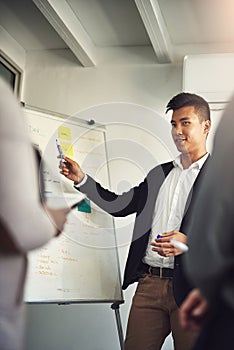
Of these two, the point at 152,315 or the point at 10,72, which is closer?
the point at 152,315

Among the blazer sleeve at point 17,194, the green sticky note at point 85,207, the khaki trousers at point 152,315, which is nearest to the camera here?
the blazer sleeve at point 17,194

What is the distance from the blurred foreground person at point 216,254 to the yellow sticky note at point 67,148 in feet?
8.77

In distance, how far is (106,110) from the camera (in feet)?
15.0

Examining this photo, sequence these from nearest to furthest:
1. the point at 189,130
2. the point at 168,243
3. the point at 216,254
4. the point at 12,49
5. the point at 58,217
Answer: the point at 216,254, the point at 58,217, the point at 168,243, the point at 189,130, the point at 12,49

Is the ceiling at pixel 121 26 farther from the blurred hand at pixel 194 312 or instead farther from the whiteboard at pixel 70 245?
the blurred hand at pixel 194 312

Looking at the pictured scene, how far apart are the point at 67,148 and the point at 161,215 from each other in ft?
3.35

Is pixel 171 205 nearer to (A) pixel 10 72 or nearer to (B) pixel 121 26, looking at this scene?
(B) pixel 121 26

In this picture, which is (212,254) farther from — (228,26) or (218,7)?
(228,26)

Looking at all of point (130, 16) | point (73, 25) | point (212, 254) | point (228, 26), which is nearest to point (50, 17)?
point (73, 25)

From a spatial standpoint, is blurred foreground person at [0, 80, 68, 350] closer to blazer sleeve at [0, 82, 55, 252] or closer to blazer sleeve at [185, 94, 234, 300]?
blazer sleeve at [0, 82, 55, 252]

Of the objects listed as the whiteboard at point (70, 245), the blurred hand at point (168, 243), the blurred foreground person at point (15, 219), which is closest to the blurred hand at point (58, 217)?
the blurred foreground person at point (15, 219)

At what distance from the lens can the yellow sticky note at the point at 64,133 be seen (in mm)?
3803

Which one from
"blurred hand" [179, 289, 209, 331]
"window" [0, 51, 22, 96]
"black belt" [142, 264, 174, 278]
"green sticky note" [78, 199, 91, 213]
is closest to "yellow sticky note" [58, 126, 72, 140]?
"green sticky note" [78, 199, 91, 213]

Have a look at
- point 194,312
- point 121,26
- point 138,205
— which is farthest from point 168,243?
point 121,26
